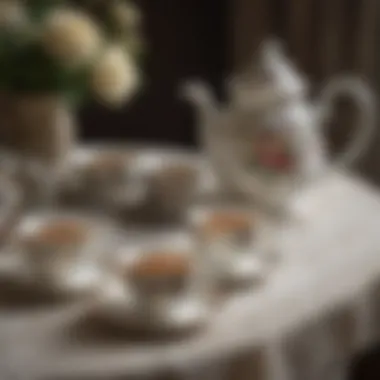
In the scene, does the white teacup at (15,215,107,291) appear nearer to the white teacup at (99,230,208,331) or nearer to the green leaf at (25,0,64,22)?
the white teacup at (99,230,208,331)

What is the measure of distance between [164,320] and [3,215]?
16.4 inches

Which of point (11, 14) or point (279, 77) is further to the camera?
point (11, 14)

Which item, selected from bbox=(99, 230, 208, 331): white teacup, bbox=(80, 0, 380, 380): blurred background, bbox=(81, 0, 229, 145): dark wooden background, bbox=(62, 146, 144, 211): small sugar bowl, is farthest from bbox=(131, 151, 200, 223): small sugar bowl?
bbox=(81, 0, 229, 145): dark wooden background

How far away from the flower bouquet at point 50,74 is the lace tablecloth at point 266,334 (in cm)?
47

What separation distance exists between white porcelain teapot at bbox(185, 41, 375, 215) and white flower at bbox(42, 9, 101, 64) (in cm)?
20

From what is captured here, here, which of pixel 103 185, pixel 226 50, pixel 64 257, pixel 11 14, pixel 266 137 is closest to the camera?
pixel 64 257

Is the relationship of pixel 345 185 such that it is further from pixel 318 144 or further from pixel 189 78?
pixel 189 78

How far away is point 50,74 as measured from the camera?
1.77m

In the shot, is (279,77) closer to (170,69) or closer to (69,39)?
(69,39)

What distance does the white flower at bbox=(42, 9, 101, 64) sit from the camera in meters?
1.75

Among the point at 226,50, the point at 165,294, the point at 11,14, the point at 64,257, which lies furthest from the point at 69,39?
the point at 226,50

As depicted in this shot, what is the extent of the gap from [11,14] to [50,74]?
0.22 meters

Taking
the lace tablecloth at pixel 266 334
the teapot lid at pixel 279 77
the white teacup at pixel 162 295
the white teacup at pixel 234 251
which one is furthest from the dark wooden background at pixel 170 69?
the white teacup at pixel 162 295

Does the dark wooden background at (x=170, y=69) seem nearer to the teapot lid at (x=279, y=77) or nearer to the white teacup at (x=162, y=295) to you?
the teapot lid at (x=279, y=77)
